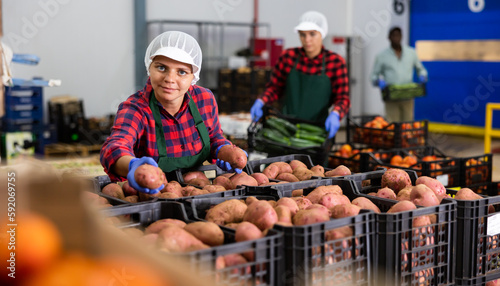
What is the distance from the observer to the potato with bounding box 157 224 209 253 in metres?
1.61

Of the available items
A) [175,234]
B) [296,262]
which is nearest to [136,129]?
[175,234]

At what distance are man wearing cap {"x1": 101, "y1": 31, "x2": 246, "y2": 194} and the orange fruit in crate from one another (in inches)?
55.5

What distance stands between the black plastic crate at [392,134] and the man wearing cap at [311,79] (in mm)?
504

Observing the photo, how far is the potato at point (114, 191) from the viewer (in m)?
2.33

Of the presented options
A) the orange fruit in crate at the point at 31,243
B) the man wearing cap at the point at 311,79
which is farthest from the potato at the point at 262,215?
the man wearing cap at the point at 311,79

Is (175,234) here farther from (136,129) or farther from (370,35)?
(370,35)

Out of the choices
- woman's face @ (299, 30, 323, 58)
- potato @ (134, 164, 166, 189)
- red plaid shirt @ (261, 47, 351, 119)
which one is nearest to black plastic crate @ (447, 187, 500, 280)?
potato @ (134, 164, 166, 189)

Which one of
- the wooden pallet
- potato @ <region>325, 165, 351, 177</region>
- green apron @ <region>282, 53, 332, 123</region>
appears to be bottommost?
the wooden pallet

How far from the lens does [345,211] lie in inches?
75.0

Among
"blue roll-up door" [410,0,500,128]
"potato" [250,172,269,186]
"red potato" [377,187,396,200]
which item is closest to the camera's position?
"red potato" [377,187,396,200]

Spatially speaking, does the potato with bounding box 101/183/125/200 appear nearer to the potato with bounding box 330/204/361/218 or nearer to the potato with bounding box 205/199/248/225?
the potato with bounding box 205/199/248/225

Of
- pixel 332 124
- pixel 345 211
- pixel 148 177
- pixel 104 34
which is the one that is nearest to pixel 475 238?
pixel 345 211

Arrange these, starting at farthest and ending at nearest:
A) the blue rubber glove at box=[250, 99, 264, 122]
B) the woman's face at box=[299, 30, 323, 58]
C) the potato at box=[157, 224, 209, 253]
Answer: the blue rubber glove at box=[250, 99, 264, 122], the woman's face at box=[299, 30, 323, 58], the potato at box=[157, 224, 209, 253]

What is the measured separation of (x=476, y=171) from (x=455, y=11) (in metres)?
7.86
